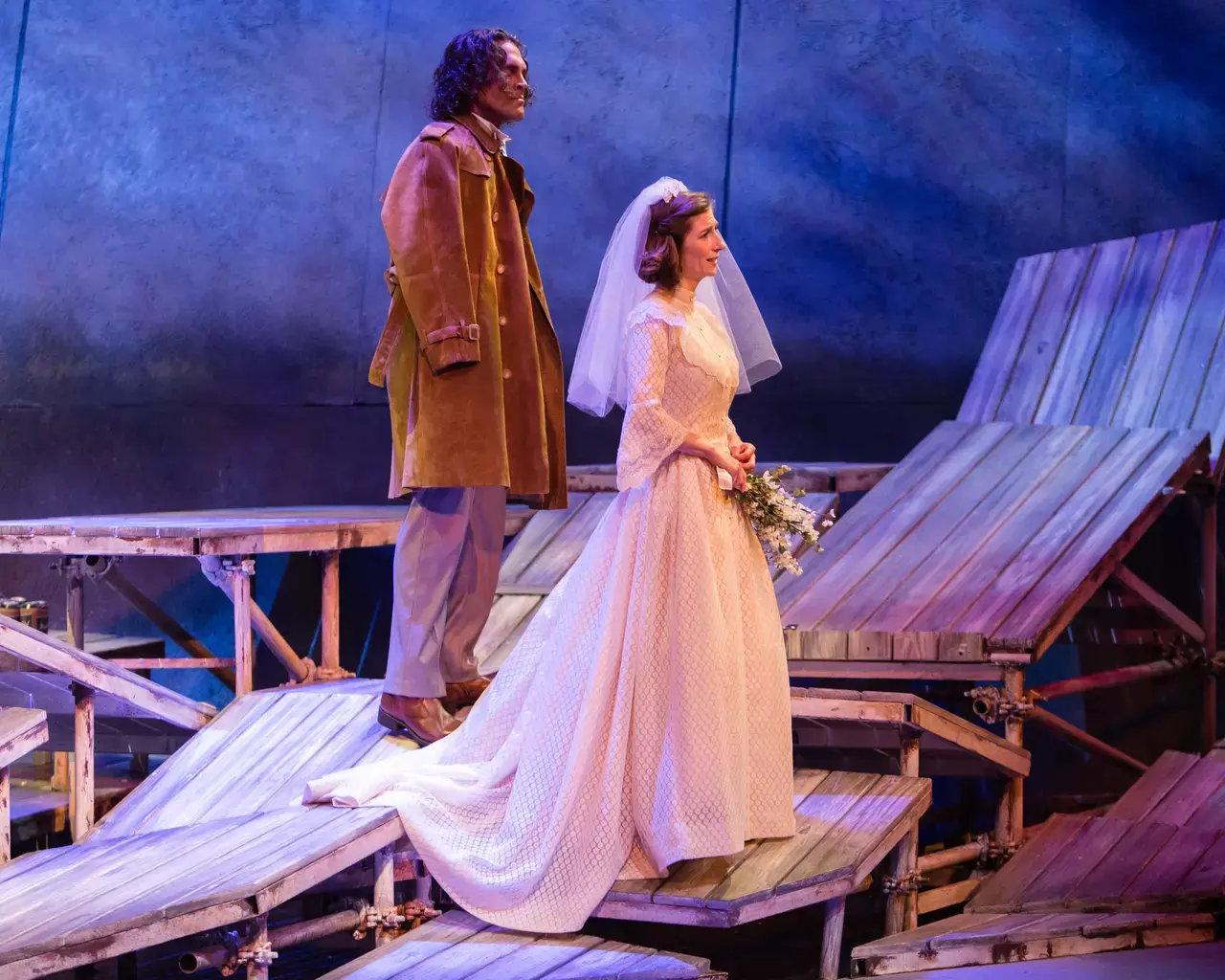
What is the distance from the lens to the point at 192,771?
4.89 meters

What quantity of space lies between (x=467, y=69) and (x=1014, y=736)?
298 centimetres

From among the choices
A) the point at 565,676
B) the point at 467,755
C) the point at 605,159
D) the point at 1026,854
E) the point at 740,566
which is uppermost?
the point at 605,159

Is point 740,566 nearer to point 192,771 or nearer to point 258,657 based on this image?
point 192,771

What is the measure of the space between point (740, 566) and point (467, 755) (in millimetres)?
984

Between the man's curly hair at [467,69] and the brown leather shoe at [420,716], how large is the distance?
5.95 feet

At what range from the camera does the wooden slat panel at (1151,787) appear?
207 inches

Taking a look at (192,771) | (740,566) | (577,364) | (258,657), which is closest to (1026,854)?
(740,566)

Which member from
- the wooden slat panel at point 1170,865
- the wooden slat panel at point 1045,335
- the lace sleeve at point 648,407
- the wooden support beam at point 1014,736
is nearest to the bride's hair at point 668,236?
the lace sleeve at point 648,407

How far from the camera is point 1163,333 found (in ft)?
21.4

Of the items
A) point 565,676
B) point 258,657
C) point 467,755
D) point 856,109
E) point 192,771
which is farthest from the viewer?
point 258,657

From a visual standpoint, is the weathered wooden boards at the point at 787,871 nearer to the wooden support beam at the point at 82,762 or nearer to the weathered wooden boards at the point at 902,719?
the weathered wooden boards at the point at 902,719

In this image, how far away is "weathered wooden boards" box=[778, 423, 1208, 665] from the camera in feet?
17.2

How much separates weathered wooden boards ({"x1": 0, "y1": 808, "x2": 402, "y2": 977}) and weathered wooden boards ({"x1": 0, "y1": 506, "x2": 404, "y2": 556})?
1.29m

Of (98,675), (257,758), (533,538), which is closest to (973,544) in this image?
(533,538)
